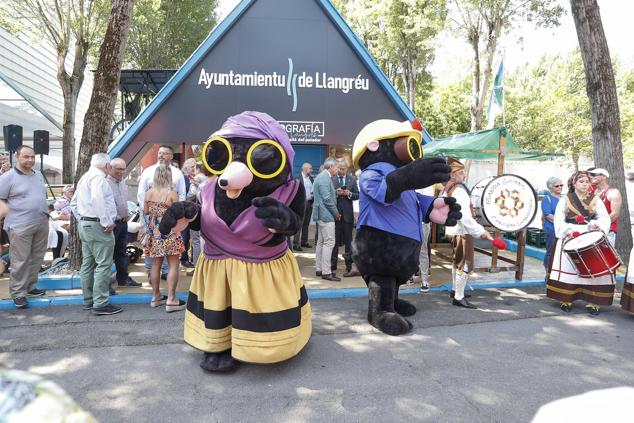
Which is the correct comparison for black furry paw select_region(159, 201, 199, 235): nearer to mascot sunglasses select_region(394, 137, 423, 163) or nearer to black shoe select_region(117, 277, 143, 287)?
mascot sunglasses select_region(394, 137, 423, 163)

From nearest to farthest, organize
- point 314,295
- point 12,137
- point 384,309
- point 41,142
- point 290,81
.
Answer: point 384,309 < point 314,295 < point 290,81 < point 41,142 < point 12,137

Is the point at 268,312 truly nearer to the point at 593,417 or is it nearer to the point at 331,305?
the point at 331,305

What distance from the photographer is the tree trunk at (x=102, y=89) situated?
5.97 m

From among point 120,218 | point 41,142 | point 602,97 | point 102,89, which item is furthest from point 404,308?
point 41,142

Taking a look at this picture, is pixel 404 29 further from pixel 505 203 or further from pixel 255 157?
pixel 255 157

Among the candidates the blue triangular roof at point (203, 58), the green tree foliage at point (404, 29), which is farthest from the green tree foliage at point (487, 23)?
the blue triangular roof at point (203, 58)

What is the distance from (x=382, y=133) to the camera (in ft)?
14.0

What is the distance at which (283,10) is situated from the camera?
24.6ft

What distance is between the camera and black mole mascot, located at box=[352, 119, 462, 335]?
419 centimetres

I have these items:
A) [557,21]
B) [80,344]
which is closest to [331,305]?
[80,344]

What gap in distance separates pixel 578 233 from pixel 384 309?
2.36 m

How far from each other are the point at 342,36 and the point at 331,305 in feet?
15.5

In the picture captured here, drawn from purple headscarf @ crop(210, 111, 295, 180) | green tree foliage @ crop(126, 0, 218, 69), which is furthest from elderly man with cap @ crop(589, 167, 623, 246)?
green tree foliage @ crop(126, 0, 218, 69)

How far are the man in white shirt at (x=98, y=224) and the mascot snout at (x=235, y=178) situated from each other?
2124mm
